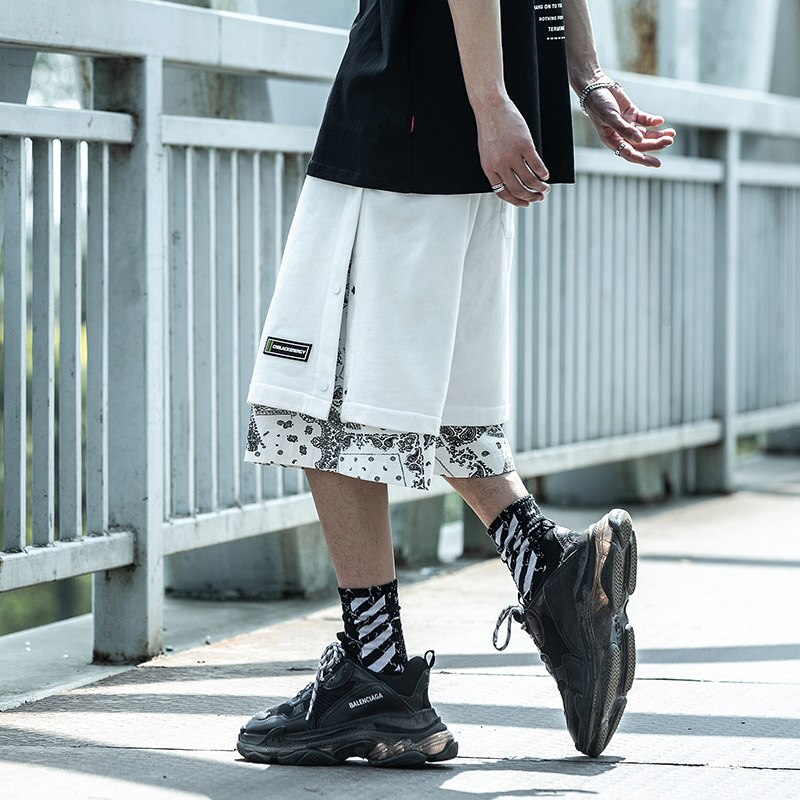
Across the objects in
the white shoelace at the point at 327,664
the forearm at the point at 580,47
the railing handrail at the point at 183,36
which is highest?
the railing handrail at the point at 183,36

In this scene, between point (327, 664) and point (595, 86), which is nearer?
point (327, 664)

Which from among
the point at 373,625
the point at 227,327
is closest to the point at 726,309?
the point at 227,327

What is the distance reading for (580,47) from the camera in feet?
9.21

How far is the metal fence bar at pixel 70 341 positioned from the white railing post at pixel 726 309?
3171 millimetres

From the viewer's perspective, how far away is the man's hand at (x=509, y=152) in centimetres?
239

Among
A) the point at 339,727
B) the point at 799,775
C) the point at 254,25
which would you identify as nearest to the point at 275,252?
the point at 254,25

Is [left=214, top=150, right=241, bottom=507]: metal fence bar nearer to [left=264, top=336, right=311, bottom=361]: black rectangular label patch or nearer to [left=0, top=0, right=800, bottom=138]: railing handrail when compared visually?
[left=0, top=0, right=800, bottom=138]: railing handrail

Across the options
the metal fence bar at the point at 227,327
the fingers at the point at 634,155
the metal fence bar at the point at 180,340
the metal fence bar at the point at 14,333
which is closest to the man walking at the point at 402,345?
the fingers at the point at 634,155

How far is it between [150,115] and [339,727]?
4.36 feet

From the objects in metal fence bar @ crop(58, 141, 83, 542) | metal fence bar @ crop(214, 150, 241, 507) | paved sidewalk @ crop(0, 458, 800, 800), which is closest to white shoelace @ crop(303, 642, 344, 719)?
paved sidewalk @ crop(0, 458, 800, 800)

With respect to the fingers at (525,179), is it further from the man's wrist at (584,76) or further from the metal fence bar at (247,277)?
the metal fence bar at (247,277)

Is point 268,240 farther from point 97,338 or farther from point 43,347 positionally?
point 43,347

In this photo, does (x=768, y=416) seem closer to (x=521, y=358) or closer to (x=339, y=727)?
(x=521, y=358)

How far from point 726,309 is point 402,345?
356cm
